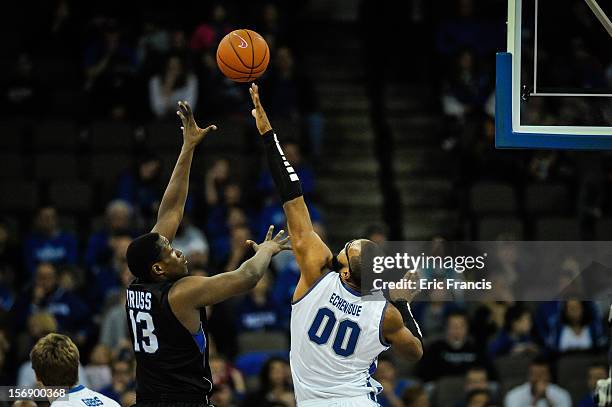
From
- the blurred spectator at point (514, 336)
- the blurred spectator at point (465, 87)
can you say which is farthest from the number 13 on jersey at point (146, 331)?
the blurred spectator at point (465, 87)

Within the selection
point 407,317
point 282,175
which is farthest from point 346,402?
point 282,175

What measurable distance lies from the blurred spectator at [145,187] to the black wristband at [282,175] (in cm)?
567

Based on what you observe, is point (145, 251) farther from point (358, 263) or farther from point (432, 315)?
point (432, 315)

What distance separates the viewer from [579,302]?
40.5ft

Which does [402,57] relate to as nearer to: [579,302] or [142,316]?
[579,302]

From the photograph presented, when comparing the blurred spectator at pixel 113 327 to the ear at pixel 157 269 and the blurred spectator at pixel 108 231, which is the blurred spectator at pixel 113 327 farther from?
the ear at pixel 157 269

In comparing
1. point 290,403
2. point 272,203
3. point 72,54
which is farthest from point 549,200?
point 72,54

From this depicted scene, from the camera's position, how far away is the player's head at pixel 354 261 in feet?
24.9

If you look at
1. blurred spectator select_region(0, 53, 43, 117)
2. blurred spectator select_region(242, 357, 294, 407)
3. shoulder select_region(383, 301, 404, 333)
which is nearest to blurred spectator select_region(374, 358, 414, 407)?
blurred spectator select_region(242, 357, 294, 407)

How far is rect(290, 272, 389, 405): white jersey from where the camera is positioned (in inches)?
300

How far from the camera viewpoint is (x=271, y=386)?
11.0m

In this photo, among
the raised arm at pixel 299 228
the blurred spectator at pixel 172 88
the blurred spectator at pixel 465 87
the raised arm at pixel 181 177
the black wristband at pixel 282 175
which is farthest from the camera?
the blurred spectator at pixel 465 87

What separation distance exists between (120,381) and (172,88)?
4868 mm

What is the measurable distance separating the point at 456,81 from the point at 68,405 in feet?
30.9
